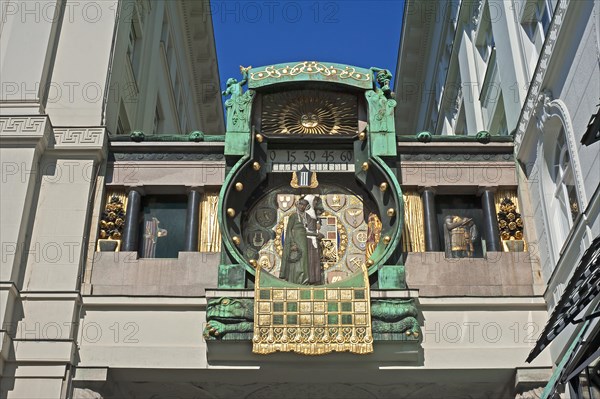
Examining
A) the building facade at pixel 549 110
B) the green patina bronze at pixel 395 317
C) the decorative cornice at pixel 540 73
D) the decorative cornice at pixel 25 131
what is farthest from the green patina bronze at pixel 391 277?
the decorative cornice at pixel 25 131

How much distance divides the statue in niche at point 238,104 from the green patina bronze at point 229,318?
148 inches

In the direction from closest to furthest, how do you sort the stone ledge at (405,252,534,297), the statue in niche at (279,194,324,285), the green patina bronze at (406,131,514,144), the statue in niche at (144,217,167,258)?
the stone ledge at (405,252,534,297) < the statue in niche at (279,194,324,285) < the statue in niche at (144,217,167,258) < the green patina bronze at (406,131,514,144)

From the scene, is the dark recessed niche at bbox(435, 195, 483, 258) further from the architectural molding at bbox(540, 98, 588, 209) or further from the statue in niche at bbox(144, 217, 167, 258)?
the statue in niche at bbox(144, 217, 167, 258)

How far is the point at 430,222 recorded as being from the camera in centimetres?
1750

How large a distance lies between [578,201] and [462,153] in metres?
3.98

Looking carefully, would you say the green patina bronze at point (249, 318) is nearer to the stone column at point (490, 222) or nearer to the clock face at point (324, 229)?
the clock face at point (324, 229)

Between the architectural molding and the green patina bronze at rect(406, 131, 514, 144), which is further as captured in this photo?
the green patina bronze at rect(406, 131, 514, 144)

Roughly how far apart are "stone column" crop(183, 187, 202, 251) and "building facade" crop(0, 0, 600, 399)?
71mm

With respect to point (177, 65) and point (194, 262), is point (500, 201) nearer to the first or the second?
point (194, 262)

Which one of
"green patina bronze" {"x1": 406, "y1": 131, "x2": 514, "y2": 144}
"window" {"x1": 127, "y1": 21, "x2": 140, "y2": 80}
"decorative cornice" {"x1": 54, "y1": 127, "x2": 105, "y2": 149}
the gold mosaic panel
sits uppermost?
"window" {"x1": 127, "y1": 21, "x2": 140, "y2": 80}

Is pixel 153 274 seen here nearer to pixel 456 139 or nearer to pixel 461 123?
pixel 456 139

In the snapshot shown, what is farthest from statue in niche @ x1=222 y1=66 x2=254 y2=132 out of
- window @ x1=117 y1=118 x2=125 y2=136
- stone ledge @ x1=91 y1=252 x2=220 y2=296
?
window @ x1=117 y1=118 x2=125 y2=136

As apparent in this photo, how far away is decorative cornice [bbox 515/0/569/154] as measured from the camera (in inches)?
583

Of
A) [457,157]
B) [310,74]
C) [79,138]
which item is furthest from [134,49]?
[457,157]
